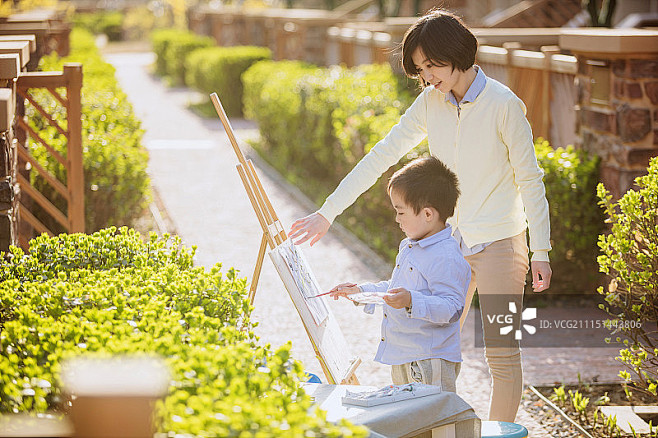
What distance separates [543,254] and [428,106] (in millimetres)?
832

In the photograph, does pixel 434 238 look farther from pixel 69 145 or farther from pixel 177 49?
pixel 177 49

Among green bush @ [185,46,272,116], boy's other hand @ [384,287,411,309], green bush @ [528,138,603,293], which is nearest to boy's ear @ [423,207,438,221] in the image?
boy's other hand @ [384,287,411,309]

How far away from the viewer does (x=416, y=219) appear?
3.69 m

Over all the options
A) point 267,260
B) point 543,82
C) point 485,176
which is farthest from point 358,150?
point 485,176

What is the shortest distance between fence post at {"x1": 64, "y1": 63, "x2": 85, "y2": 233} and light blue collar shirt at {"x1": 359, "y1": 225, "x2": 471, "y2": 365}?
3.28m

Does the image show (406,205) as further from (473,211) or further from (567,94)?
(567,94)

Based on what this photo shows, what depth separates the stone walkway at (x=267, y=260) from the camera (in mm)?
5730

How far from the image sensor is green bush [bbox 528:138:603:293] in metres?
6.98

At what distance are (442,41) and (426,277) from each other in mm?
963

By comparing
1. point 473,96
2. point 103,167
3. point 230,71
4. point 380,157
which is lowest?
point 230,71

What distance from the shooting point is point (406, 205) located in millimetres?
3676

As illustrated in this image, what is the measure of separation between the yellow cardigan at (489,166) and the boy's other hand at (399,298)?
0.72 m

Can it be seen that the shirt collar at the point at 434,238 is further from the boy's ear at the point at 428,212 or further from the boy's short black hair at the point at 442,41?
the boy's short black hair at the point at 442,41

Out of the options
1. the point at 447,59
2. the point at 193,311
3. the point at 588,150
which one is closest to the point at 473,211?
the point at 447,59
